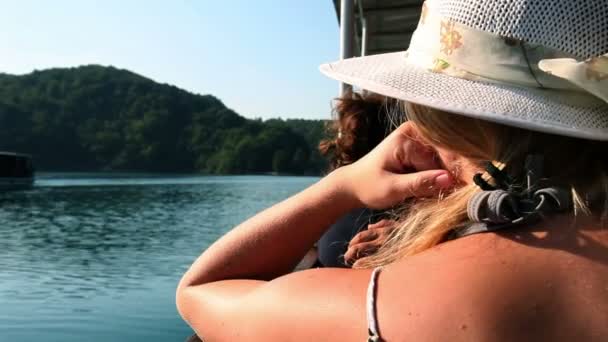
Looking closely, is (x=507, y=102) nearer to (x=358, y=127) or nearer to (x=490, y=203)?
(x=490, y=203)

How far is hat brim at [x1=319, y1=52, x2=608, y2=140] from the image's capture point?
687 millimetres

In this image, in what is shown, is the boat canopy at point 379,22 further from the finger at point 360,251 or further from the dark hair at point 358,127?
the finger at point 360,251

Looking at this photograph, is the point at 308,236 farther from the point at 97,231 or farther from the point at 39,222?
the point at 39,222

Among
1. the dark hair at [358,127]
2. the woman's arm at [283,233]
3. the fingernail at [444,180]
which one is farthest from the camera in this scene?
the dark hair at [358,127]

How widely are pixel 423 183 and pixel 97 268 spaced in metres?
10.3

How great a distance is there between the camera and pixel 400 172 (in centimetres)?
92

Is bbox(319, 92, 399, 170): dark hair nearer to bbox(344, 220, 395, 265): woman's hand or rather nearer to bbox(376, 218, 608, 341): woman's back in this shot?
bbox(344, 220, 395, 265): woman's hand

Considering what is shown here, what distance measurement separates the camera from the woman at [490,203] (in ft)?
2.15

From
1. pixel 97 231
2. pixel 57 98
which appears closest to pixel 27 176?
pixel 97 231

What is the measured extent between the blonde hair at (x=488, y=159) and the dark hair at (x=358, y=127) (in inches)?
33.9

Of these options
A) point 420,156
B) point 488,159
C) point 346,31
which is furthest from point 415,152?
point 346,31

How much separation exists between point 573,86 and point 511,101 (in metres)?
0.07

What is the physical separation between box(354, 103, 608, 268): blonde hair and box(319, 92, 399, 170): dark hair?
2.82ft

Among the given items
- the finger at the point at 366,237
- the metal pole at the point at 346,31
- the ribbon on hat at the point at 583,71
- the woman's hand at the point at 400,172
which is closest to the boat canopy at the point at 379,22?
the metal pole at the point at 346,31
